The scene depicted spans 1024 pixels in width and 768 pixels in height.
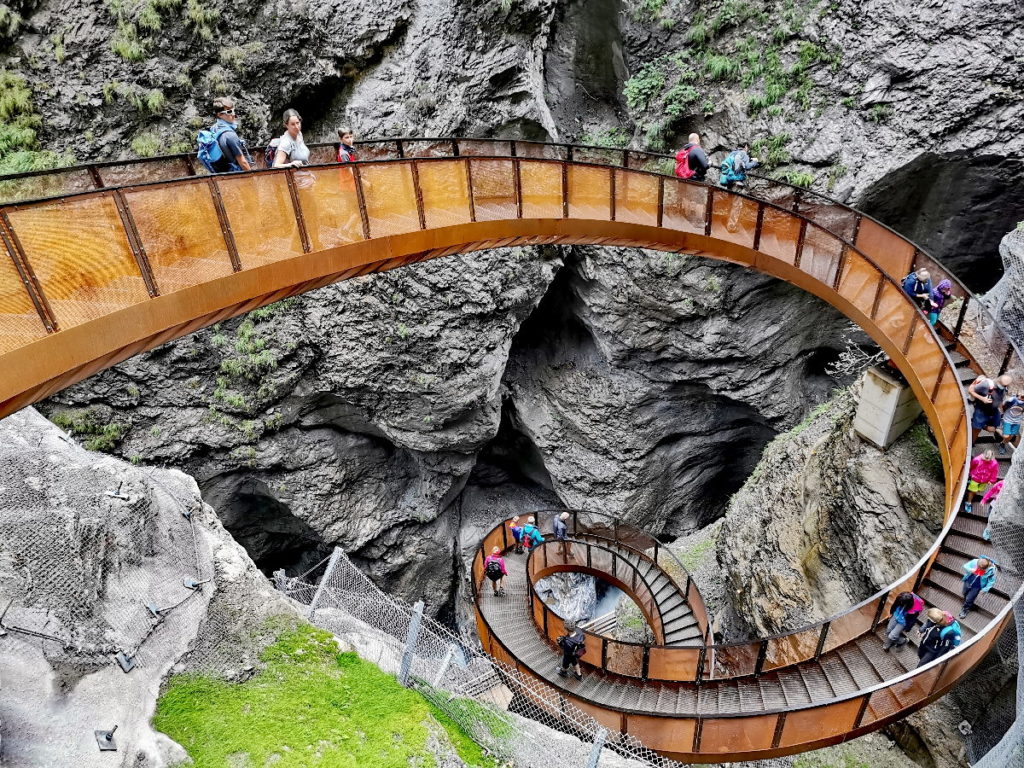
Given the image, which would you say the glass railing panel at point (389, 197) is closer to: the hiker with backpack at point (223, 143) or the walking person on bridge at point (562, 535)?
the hiker with backpack at point (223, 143)

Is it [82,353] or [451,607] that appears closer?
[82,353]

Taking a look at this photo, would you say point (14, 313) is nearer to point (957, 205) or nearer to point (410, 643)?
point (410, 643)

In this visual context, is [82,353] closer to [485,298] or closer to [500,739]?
[500,739]

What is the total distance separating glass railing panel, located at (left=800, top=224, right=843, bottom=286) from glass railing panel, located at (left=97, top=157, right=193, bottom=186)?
1048cm

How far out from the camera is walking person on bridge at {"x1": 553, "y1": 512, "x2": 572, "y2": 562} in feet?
51.0

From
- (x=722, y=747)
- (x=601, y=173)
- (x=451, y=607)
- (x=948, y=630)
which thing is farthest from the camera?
(x=451, y=607)

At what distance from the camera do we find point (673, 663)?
10.5 metres

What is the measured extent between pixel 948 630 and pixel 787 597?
185 inches

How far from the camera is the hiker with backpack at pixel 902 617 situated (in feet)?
27.8

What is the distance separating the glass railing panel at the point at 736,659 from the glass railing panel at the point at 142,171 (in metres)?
10.3

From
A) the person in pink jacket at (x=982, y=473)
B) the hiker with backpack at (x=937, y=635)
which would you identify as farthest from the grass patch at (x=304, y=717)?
the person in pink jacket at (x=982, y=473)

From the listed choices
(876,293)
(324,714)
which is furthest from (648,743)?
(876,293)

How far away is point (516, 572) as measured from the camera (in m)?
15.3

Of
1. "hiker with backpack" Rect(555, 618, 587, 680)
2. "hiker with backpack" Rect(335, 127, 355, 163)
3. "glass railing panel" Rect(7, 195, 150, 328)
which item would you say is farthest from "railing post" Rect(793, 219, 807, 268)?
"glass railing panel" Rect(7, 195, 150, 328)
